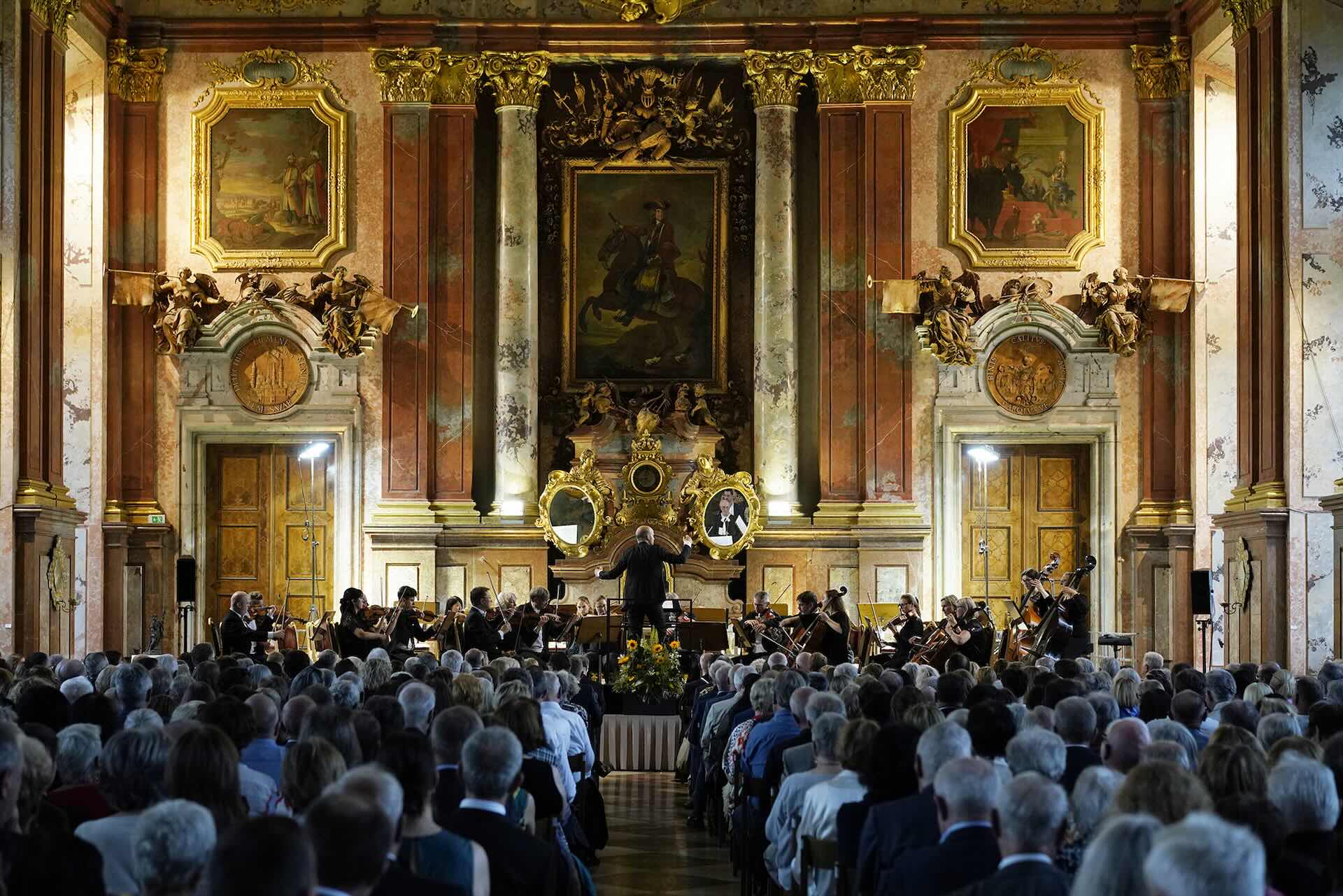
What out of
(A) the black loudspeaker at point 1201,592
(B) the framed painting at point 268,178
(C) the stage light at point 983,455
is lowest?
(A) the black loudspeaker at point 1201,592

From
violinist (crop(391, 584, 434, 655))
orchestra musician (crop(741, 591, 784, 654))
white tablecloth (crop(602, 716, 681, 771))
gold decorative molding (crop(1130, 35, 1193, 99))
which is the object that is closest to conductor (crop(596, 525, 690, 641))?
orchestra musician (crop(741, 591, 784, 654))

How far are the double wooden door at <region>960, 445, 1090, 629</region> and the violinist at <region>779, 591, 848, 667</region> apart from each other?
5.62m

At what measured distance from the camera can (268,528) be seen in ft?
79.6

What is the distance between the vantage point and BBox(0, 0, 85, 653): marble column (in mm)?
19250

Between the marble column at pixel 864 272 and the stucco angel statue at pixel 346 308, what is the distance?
5500mm

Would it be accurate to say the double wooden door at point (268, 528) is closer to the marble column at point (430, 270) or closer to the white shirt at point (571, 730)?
the marble column at point (430, 270)

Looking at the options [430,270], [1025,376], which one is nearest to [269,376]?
[430,270]

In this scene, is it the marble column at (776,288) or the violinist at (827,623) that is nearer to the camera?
the violinist at (827,623)

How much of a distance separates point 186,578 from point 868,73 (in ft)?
34.3

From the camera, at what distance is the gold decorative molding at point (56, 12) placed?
67.0ft

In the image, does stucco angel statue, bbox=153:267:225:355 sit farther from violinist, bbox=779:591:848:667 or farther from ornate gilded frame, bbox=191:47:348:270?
violinist, bbox=779:591:848:667

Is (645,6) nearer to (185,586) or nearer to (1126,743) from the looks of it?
(185,586)

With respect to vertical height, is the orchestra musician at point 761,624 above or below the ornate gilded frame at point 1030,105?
below

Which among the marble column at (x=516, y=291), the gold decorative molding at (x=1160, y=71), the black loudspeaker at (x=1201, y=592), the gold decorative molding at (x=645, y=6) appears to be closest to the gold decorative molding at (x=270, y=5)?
the marble column at (x=516, y=291)
